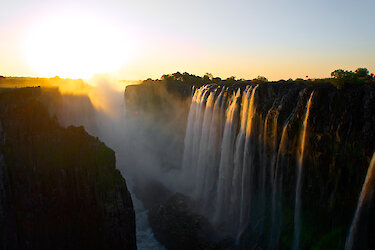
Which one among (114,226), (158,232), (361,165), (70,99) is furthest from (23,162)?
(70,99)

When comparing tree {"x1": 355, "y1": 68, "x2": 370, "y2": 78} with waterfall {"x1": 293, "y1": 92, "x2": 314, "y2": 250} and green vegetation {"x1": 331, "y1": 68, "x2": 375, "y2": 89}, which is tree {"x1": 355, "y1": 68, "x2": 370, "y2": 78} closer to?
green vegetation {"x1": 331, "y1": 68, "x2": 375, "y2": 89}

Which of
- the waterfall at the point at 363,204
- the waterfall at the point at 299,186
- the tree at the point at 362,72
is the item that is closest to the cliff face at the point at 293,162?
the waterfall at the point at 299,186

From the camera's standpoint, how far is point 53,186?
16.6m

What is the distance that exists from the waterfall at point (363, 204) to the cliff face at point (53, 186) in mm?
13087

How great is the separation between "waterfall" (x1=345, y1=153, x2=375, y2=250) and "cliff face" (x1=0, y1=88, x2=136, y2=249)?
13.1m

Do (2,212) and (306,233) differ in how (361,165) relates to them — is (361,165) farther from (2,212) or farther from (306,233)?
(2,212)

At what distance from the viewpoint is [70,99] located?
1683 inches

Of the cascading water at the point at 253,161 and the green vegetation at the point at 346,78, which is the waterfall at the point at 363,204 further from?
the green vegetation at the point at 346,78

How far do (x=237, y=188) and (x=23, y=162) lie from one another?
16831 mm

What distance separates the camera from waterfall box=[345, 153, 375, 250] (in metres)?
12.5

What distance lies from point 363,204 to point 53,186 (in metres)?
17.1

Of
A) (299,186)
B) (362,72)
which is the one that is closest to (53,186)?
(299,186)

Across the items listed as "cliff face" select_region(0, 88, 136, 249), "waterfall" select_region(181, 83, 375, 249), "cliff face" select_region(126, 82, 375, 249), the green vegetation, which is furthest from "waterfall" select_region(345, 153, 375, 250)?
"cliff face" select_region(0, 88, 136, 249)

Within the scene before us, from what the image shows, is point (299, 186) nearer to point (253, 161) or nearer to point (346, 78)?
point (253, 161)
